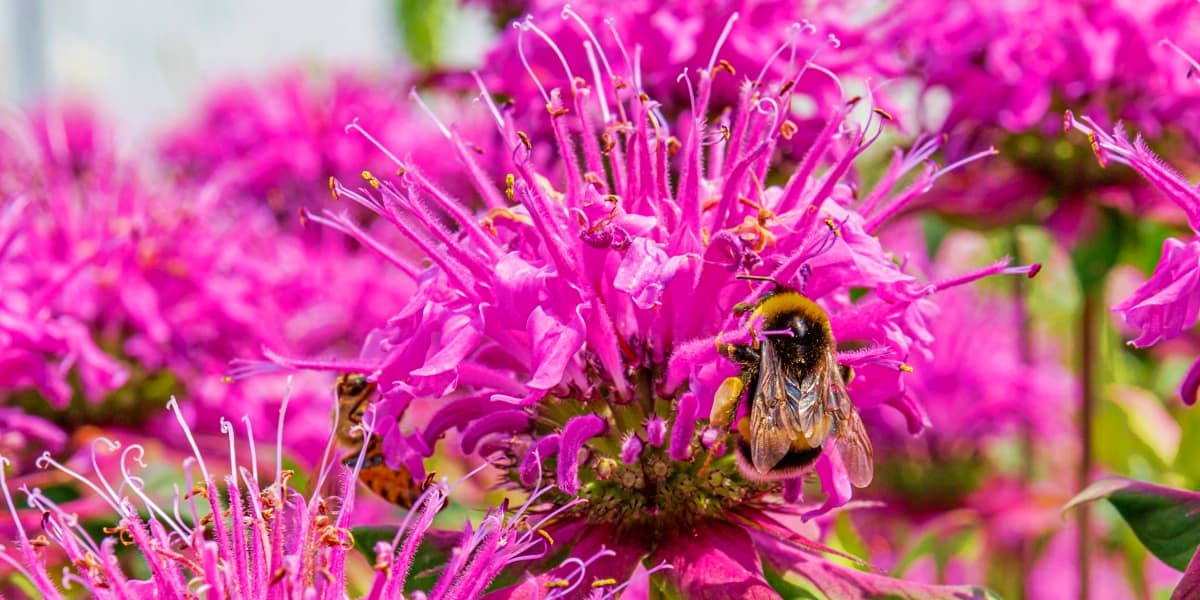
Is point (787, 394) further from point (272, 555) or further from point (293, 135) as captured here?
point (293, 135)

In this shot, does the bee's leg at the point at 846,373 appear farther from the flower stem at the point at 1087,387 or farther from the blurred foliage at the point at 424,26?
the blurred foliage at the point at 424,26

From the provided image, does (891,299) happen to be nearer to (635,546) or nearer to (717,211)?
(717,211)

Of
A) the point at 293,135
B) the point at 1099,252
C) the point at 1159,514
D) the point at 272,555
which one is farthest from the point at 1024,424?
the point at 272,555

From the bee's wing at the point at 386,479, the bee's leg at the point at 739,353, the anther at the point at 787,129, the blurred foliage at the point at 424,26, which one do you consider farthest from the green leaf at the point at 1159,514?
the blurred foliage at the point at 424,26

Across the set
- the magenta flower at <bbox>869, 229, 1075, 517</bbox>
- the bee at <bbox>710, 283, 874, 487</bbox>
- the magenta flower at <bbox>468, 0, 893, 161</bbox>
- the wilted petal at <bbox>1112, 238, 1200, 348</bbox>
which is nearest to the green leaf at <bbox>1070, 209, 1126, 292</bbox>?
the magenta flower at <bbox>468, 0, 893, 161</bbox>

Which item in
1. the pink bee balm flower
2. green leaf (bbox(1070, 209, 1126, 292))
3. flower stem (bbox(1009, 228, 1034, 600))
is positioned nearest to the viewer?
green leaf (bbox(1070, 209, 1126, 292))

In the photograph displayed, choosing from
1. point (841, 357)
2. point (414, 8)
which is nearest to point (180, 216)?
point (841, 357)

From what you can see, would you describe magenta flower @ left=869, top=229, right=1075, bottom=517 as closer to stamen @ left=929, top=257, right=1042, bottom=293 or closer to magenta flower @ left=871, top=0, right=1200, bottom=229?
magenta flower @ left=871, top=0, right=1200, bottom=229
